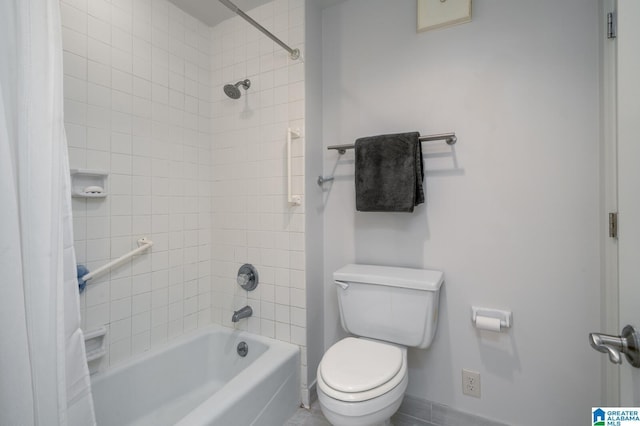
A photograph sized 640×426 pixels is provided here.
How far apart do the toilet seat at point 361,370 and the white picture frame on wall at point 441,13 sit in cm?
168

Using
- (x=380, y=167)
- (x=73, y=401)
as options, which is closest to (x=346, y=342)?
(x=380, y=167)

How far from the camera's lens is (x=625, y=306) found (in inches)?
23.7

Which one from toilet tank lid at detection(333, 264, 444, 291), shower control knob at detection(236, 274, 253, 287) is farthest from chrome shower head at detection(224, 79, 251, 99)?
toilet tank lid at detection(333, 264, 444, 291)

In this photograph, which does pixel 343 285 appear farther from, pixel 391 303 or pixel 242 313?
pixel 242 313

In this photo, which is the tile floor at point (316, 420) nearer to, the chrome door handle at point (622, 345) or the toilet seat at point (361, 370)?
the toilet seat at point (361, 370)

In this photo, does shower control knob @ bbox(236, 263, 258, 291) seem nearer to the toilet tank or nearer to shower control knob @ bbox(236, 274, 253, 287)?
shower control knob @ bbox(236, 274, 253, 287)

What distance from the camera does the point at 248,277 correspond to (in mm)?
1772

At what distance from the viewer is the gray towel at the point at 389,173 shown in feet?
4.75

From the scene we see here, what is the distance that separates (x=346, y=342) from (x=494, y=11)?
181cm

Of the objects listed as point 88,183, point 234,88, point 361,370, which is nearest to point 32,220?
point 88,183

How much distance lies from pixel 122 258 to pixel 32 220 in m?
0.91

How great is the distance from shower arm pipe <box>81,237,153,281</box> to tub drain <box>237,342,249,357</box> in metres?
0.82

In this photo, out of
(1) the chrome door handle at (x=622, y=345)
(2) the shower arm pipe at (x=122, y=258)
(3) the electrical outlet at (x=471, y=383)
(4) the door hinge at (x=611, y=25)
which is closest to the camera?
(1) the chrome door handle at (x=622, y=345)

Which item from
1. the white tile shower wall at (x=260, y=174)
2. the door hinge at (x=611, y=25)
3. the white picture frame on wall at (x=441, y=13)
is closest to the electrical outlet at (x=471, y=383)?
the white tile shower wall at (x=260, y=174)
